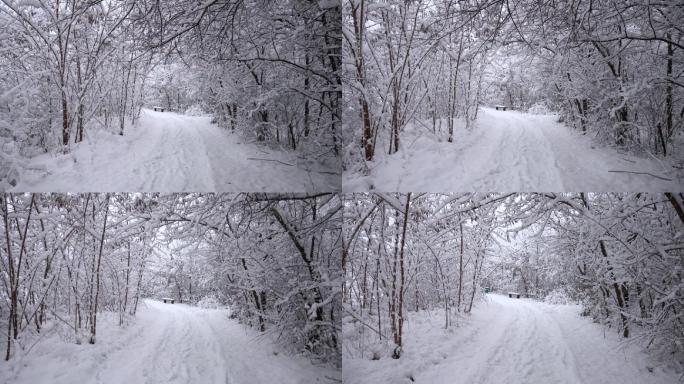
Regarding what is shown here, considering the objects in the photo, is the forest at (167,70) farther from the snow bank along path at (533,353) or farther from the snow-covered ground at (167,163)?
the snow bank along path at (533,353)

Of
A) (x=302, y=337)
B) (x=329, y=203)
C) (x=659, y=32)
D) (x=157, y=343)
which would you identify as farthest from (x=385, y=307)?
(x=659, y=32)

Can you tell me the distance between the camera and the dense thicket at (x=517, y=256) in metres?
1.38

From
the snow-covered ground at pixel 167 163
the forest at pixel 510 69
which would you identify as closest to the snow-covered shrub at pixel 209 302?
the snow-covered ground at pixel 167 163

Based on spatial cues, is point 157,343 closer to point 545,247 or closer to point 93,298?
point 93,298

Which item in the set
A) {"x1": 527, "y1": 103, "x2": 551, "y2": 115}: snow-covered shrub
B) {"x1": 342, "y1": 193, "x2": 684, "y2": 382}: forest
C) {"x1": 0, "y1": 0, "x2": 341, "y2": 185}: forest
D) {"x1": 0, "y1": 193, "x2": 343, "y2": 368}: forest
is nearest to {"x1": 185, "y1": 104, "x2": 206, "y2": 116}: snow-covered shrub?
{"x1": 0, "y1": 0, "x2": 341, "y2": 185}: forest

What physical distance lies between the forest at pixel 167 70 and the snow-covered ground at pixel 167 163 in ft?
0.11

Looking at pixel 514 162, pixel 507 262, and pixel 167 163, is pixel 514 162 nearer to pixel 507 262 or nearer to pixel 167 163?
pixel 507 262

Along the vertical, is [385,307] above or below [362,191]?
below

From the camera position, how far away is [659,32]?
1256 millimetres

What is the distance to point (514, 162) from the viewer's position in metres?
1.37

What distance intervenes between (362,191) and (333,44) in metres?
0.60

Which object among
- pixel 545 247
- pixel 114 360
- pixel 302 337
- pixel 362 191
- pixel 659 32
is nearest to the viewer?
pixel 659 32

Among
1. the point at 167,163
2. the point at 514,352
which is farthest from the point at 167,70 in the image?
the point at 514,352

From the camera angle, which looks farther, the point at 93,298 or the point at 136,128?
the point at 93,298
